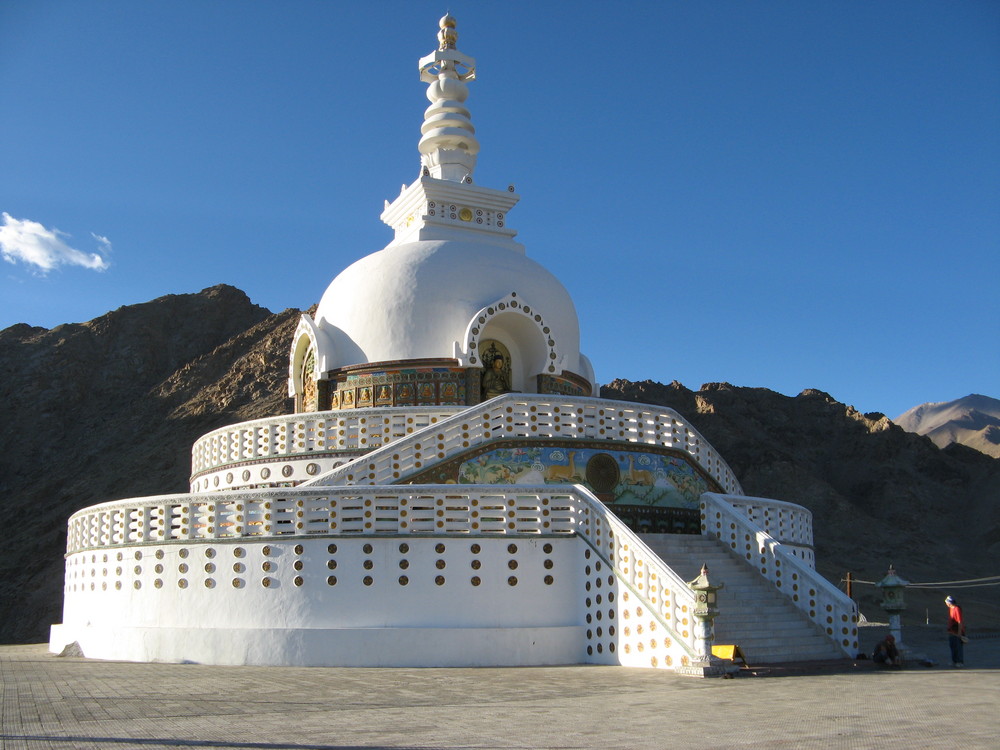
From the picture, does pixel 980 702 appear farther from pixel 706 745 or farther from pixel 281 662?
pixel 281 662

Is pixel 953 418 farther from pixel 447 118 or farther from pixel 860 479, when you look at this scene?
pixel 447 118

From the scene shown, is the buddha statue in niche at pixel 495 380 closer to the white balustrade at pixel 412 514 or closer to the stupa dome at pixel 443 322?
the stupa dome at pixel 443 322

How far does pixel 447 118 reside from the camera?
2422 cm

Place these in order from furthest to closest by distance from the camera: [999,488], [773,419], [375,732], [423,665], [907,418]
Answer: [907,418] < [773,419] < [999,488] < [423,665] < [375,732]

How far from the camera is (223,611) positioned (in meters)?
13.8

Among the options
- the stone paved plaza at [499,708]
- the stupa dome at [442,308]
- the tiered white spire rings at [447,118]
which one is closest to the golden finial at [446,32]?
the tiered white spire rings at [447,118]

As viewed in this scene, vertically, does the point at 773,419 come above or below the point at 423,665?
above

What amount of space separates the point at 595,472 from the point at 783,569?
327 centimetres

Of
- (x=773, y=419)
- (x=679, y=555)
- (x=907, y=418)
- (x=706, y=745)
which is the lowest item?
(x=706, y=745)

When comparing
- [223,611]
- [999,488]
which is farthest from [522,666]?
[999,488]

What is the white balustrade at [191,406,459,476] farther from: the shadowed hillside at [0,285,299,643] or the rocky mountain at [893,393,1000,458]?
the rocky mountain at [893,393,1000,458]

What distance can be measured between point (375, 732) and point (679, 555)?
7388 mm

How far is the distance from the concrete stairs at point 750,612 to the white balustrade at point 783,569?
0.11 meters

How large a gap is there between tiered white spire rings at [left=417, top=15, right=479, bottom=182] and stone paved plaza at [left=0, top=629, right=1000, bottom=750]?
13.9m
